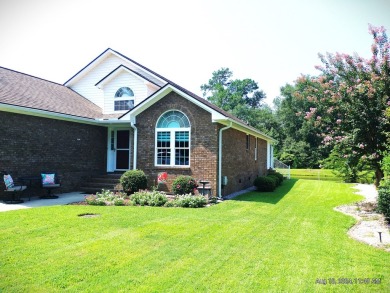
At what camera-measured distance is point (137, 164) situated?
1440cm

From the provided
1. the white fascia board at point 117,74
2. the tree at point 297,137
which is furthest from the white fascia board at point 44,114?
the tree at point 297,137

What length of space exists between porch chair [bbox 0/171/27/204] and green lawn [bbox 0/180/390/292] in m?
2.25

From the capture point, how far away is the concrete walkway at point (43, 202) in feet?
34.9

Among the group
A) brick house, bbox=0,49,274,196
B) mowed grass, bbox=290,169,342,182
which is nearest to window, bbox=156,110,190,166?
brick house, bbox=0,49,274,196

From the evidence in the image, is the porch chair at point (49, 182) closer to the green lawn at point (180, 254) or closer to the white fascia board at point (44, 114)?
the white fascia board at point (44, 114)

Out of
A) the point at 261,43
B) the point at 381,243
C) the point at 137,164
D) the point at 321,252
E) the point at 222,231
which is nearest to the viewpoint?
the point at 321,252

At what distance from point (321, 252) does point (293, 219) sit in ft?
10.8

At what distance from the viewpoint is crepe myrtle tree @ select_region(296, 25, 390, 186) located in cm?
1090

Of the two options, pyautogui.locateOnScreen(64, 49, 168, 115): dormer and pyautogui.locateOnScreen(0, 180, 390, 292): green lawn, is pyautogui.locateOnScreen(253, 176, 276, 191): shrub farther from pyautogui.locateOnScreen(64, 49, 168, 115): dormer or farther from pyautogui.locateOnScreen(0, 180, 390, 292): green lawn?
pyautogui.locateOnScreen(0, 180, 390, 292): green lawn

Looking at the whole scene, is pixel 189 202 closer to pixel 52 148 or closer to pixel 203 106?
pixel 203 106

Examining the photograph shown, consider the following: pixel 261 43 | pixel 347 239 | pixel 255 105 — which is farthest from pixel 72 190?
pixel 255 105

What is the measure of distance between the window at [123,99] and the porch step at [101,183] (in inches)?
155

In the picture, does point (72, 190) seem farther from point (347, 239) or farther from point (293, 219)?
point (347, 239)

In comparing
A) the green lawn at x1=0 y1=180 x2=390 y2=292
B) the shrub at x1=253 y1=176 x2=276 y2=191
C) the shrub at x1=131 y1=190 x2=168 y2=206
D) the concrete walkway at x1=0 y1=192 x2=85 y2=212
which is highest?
the shrub at x1=253 y1=176 x2=276 y2=191
